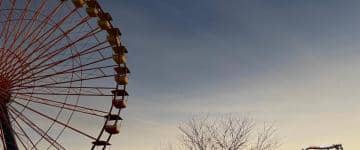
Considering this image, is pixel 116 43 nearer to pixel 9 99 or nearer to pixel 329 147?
pixel 9 99

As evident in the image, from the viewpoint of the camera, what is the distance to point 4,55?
64.8ft

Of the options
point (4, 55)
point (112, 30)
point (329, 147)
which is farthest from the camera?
point (329, 147)

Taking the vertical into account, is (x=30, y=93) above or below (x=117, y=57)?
below

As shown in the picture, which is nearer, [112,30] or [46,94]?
[46,94]

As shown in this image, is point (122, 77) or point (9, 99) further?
Answer: point (122, 77)

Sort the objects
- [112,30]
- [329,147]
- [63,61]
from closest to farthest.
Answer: [63,61]
[112,30]
[329,147]

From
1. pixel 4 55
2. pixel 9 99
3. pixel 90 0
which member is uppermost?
pixel 90 0

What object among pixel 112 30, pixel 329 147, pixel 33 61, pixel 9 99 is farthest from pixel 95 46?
pixel 329 147

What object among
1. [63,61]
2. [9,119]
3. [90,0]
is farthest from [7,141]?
[90,0]

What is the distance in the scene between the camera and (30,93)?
20.5 meters

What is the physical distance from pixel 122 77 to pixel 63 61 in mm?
3330

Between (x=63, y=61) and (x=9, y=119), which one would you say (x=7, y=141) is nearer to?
(x=9, y=119)

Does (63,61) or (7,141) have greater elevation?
(63,61)

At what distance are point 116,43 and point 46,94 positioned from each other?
4.64 meters
